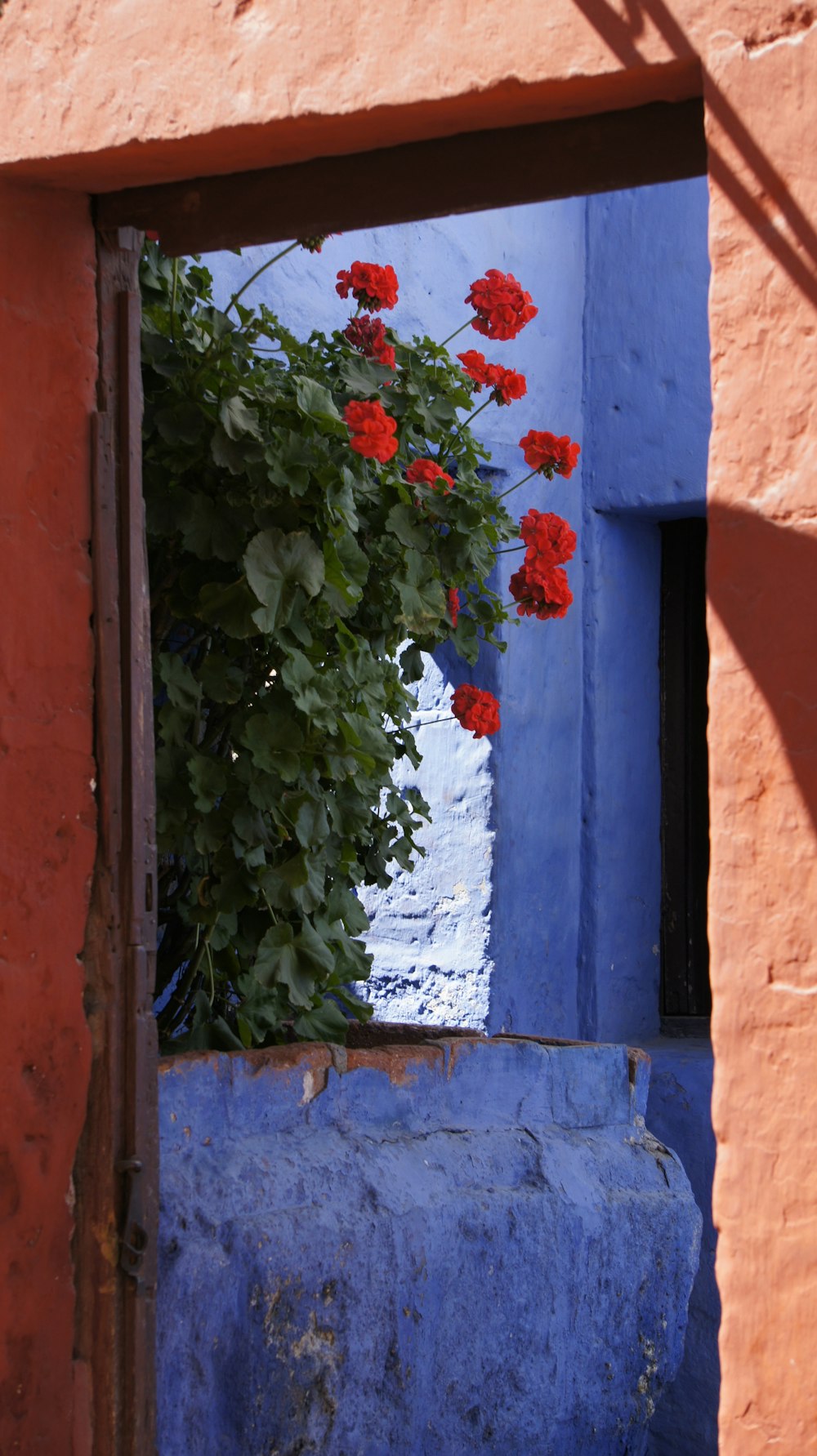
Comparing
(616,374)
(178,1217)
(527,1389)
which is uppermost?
(616,374)

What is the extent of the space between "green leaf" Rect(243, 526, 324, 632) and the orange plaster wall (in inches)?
15.8

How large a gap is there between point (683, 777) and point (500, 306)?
2.17 m

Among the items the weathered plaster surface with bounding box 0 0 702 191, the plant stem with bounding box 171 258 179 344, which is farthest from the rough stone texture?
the weathered plaster surface with bounding box 0 0 702 191

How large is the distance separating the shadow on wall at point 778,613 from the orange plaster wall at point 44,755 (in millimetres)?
992

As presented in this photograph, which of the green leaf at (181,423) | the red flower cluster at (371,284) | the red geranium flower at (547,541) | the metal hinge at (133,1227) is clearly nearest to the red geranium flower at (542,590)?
the red geranium flower at (547,541)

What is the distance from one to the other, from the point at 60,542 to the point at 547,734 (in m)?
2.62

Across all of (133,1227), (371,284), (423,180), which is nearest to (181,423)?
(371,284)

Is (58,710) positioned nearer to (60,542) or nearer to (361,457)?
(60,542)

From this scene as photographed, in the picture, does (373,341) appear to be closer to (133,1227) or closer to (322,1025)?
(322,1025)

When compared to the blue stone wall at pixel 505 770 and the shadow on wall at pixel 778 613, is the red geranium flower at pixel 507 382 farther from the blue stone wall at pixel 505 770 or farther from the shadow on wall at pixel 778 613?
the shadow on wall at pixel 778 613

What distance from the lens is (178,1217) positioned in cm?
239

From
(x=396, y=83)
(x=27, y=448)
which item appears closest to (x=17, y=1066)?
(x=27, y=448)

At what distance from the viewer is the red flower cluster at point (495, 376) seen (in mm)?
3168

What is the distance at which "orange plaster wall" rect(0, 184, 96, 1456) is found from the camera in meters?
2.16
